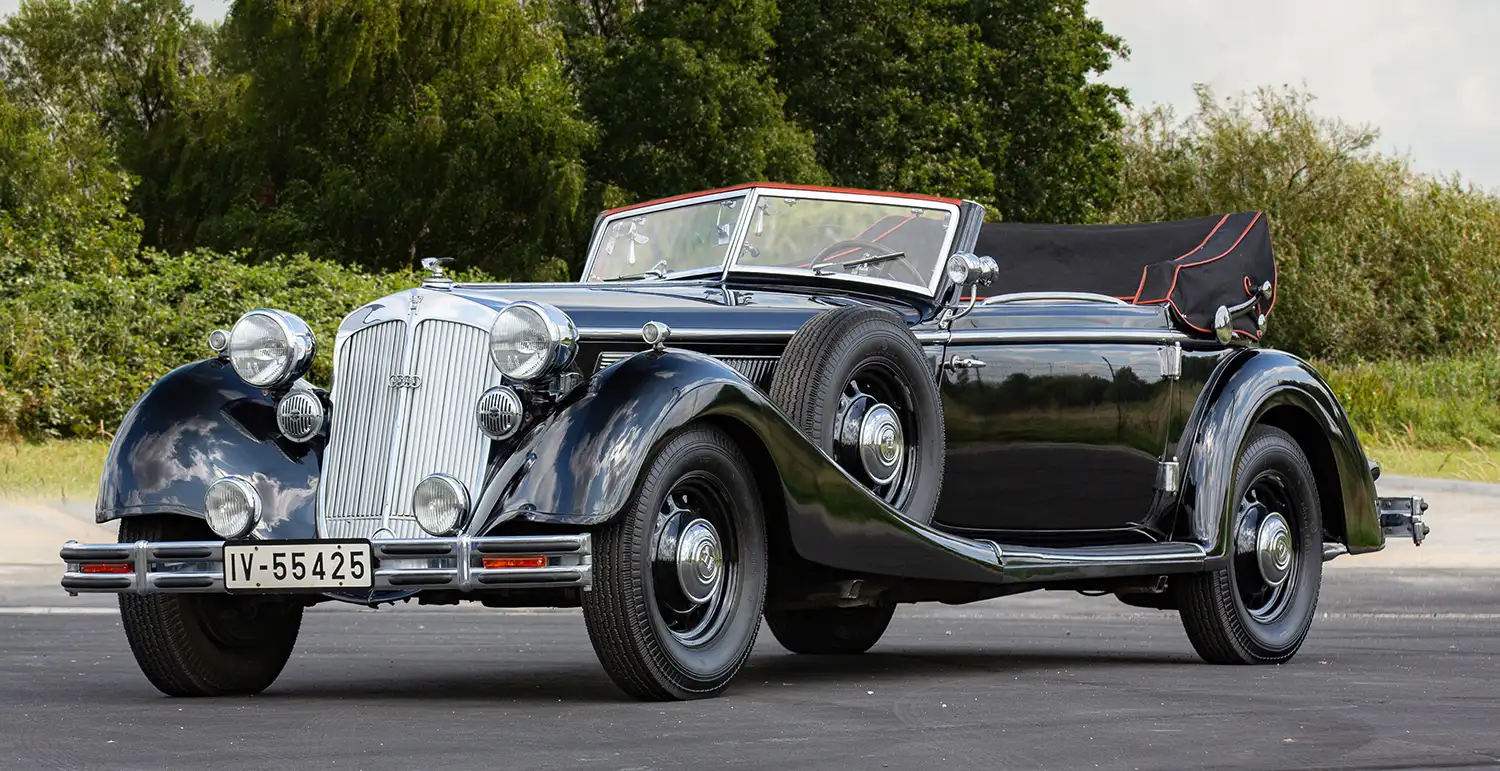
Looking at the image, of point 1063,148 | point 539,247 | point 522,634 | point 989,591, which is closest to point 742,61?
point 539,247

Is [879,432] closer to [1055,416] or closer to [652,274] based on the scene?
[1055,416]

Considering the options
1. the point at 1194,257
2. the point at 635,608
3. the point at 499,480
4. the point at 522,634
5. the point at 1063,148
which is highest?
the point at 1063,148

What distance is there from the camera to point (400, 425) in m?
6.05

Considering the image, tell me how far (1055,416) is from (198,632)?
327 cm

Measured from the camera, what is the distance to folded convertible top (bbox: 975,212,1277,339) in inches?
→ 320

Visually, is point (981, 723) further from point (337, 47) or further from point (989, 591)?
point (337, 47)

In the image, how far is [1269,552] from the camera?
809cm

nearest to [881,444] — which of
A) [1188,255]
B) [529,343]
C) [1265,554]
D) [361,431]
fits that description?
[529,343]

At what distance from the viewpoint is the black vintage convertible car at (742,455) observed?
566 centimetres

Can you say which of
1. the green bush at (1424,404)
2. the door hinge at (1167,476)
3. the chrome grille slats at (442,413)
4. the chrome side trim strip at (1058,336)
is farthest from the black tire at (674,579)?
the green bush at (1424,404)

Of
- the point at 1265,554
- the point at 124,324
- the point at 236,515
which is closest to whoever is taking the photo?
the point at 236,515

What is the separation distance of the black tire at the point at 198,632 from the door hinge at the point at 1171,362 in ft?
11.6

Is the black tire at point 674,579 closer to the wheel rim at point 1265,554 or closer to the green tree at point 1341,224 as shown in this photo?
the wheel rim at point 1265,554

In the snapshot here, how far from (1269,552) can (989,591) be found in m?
1.66
